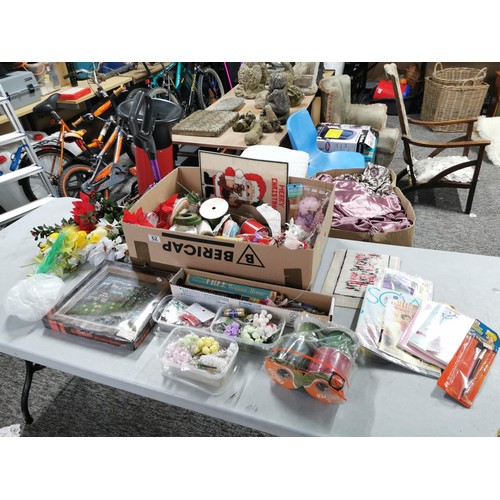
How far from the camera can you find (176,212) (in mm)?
1196

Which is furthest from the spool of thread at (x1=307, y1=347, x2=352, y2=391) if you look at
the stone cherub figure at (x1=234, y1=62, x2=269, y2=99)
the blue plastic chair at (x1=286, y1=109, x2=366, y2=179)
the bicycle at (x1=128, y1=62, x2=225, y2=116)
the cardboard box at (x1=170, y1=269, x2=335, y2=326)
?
the bicycle at (x1=128, y1=62, x2=225, y2=116)

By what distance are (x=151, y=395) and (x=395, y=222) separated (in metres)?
1.39

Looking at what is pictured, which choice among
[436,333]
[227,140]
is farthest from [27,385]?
[227,140]

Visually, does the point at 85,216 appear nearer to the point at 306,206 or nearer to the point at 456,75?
the point at 306,206

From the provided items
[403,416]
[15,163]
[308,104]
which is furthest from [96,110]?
[403,416]

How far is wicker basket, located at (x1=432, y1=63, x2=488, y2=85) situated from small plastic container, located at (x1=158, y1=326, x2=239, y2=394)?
400 cm

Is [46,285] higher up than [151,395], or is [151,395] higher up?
[46,285]

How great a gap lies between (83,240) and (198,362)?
0.65 meters

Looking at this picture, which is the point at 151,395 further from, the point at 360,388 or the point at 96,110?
the point at 96,110

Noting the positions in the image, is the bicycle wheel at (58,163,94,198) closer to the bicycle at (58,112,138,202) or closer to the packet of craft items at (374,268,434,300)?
the bicycle at (58,112,138,202)

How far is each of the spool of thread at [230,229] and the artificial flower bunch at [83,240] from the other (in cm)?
35

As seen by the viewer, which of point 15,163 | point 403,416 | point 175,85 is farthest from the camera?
point 175,85

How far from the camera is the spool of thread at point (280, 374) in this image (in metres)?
0.83

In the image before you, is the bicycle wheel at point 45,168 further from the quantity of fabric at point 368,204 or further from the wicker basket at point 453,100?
the wicker basket at point 453,100
